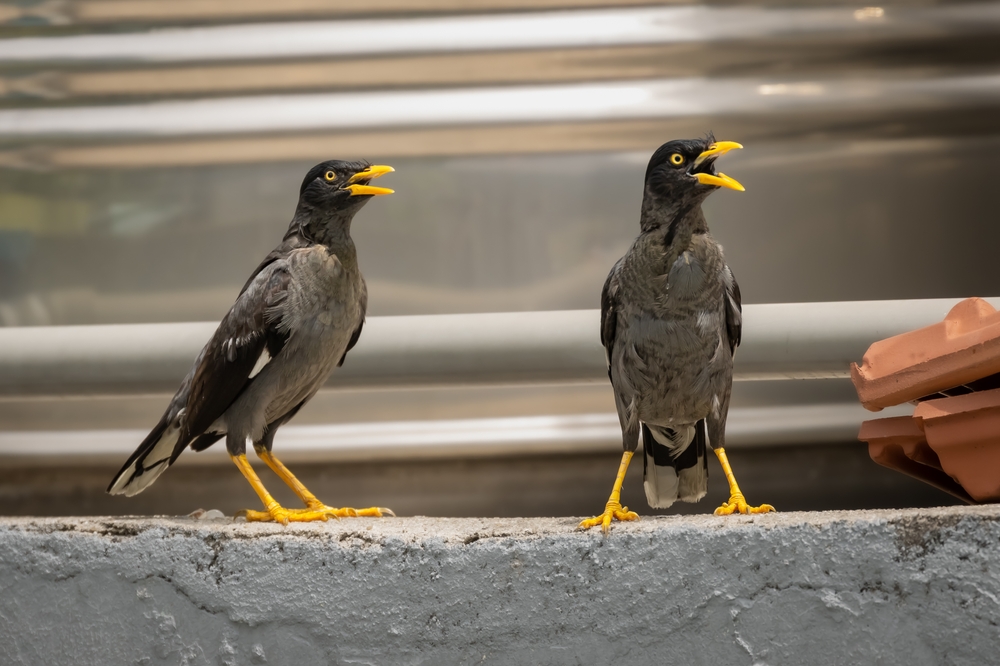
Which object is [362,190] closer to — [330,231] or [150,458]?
[330,231]

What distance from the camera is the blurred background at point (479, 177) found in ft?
12.1

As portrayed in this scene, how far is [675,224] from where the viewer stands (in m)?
2.27

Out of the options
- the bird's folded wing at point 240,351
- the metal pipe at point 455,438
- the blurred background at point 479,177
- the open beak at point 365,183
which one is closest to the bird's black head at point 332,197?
the open beak at point 365,183

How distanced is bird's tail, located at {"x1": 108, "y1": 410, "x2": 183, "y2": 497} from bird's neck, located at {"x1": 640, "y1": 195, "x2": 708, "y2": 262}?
150cm

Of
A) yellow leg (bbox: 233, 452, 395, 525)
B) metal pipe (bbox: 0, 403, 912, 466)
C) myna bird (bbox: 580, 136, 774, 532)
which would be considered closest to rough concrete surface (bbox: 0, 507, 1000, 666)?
yellow leg (bbox: 233, 452, 395, 525)

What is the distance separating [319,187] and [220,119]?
4.95 ft

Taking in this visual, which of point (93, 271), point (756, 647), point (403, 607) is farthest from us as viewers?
point (93, 271)

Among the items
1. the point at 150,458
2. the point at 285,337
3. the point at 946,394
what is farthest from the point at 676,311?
the point at 150,458

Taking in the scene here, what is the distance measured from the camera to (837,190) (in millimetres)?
3734

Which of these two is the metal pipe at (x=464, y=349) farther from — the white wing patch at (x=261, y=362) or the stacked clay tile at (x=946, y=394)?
the stacked clay tile at (x=946, y=394)

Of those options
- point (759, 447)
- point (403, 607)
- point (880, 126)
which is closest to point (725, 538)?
point (403, 607)

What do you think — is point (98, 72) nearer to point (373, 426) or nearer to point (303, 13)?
point (303, 13)

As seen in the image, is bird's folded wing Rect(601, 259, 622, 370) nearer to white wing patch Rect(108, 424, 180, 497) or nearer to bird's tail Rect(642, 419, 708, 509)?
bird's tail Rect(642, 419, 708, 509)

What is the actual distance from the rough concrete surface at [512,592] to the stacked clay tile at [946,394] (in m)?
0.18
